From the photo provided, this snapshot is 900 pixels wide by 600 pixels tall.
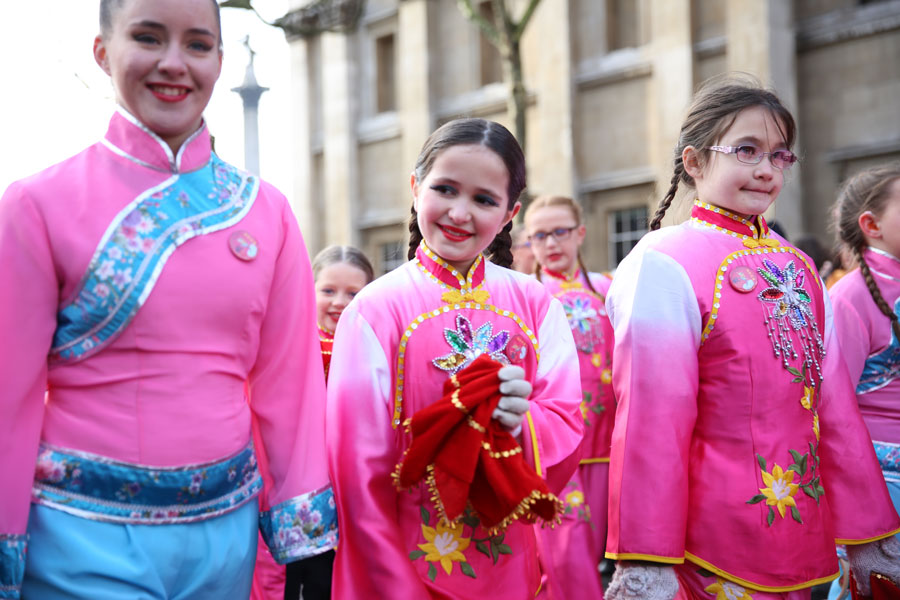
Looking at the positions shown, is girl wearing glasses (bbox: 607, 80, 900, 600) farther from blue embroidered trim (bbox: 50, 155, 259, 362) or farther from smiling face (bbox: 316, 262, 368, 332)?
smiling face (bbox: 316, 262, 368, 332)

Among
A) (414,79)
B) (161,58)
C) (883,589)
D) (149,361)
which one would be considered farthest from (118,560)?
(414,79)

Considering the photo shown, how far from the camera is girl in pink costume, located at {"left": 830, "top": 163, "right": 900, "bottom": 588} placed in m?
4.07

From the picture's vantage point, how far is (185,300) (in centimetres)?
237

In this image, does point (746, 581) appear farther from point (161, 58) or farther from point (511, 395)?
point (161, 58)

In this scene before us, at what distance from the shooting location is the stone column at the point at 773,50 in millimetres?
13734

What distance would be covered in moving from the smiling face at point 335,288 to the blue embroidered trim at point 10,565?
2.98 metres

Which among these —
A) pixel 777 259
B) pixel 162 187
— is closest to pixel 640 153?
pixel 777 259

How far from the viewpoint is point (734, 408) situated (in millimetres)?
3062

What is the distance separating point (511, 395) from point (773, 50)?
40.9ft

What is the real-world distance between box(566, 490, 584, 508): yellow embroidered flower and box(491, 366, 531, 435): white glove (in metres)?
2.97

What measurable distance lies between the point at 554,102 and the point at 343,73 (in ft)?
21.2

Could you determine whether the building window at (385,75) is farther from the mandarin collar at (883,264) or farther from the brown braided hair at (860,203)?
the mandarin collar at (883,264)

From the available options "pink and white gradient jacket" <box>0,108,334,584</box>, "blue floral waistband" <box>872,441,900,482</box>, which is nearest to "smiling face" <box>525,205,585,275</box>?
"blue floral waistband" <box>872,441,900,482</box>

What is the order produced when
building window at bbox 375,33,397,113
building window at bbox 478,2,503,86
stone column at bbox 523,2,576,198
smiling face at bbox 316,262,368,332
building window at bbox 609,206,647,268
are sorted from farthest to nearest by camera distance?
building window at bbox 375,33,397,113, building window at bbox 478,2,503,86, stone column at bbox 523,2,576,198, building window at bbox 609,206,647,268, smiling face at bbox 316,262,368,332
